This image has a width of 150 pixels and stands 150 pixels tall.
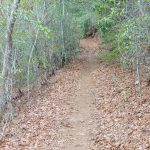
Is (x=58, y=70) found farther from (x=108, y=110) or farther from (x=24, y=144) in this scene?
(x=24, y=144)

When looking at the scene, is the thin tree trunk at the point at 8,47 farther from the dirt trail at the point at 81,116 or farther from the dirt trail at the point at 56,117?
the dirt trail at the point at 81,116

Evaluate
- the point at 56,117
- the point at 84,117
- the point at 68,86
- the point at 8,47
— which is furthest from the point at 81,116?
the point at 68,86

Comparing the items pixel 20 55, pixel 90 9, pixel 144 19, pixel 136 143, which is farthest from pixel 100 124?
pixel 90 9

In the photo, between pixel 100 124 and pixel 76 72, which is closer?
pixel 100 124

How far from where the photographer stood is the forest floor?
1066 centimetres

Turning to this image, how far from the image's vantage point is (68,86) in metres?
20.2

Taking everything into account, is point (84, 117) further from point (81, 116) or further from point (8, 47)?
point (8, 47)

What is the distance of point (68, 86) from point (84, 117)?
21.6 ft

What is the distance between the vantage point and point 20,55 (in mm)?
19562

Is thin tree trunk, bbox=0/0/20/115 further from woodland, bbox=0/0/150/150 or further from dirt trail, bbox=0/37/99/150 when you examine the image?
dirt trail, bbox=0/37/99/150

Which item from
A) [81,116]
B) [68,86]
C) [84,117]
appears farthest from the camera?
[68,86]

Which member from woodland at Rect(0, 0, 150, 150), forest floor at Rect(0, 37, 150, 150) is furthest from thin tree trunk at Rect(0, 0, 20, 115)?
forest floor at Rect(0, 37, 150, 150)

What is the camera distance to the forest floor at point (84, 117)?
10.7 meters

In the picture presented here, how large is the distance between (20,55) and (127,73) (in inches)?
245
